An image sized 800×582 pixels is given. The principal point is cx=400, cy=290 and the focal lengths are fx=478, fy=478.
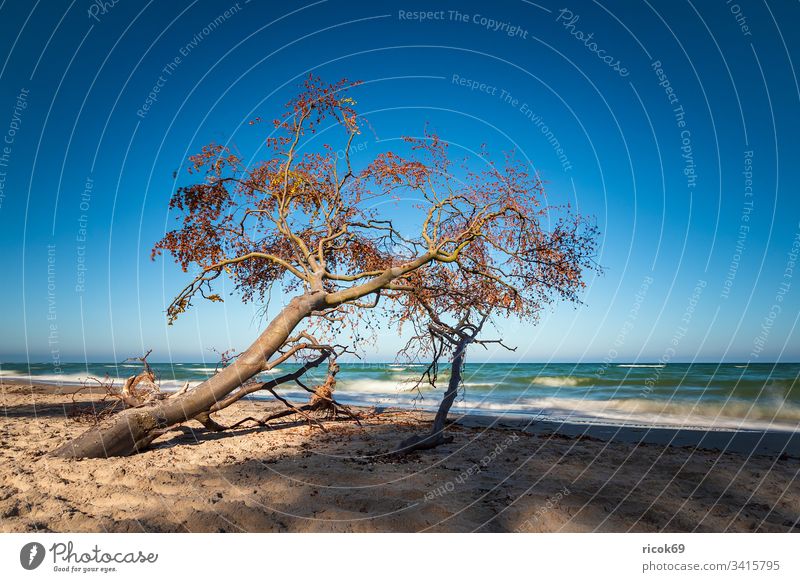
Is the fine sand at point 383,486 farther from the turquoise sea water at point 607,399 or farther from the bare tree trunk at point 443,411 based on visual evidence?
the turquoise sea water at point 607,399

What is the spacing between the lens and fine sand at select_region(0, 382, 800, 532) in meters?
4.84

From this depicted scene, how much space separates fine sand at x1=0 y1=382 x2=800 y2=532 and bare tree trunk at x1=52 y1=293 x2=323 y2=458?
14.0 inches

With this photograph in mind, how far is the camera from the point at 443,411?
8445mm

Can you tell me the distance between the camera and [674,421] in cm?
1544

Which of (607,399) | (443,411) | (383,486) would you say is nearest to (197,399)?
(383,486)

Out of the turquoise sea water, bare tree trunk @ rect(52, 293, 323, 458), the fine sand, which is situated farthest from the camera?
the turquoise sea water

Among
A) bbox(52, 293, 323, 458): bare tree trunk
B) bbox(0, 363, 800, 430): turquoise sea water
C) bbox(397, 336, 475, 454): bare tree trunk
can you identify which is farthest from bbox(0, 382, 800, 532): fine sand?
bbox(0, 363, 800, 430): turquoise sea water

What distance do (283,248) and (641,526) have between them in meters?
7.52

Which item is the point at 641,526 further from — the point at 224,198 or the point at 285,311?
Answer: the point at 224,198

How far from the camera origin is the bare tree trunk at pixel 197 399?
7137 mm

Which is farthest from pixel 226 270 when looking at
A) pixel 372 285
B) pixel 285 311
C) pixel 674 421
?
pixel 674 421

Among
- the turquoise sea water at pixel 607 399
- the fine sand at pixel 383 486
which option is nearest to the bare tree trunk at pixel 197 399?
the fine sand at pixel 383 486

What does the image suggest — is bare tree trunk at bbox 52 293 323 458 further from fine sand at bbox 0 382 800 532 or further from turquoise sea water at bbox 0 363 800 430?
turquoise sea water at bbox 0 363 800 430

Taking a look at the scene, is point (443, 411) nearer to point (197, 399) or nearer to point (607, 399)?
point (197, 399)
